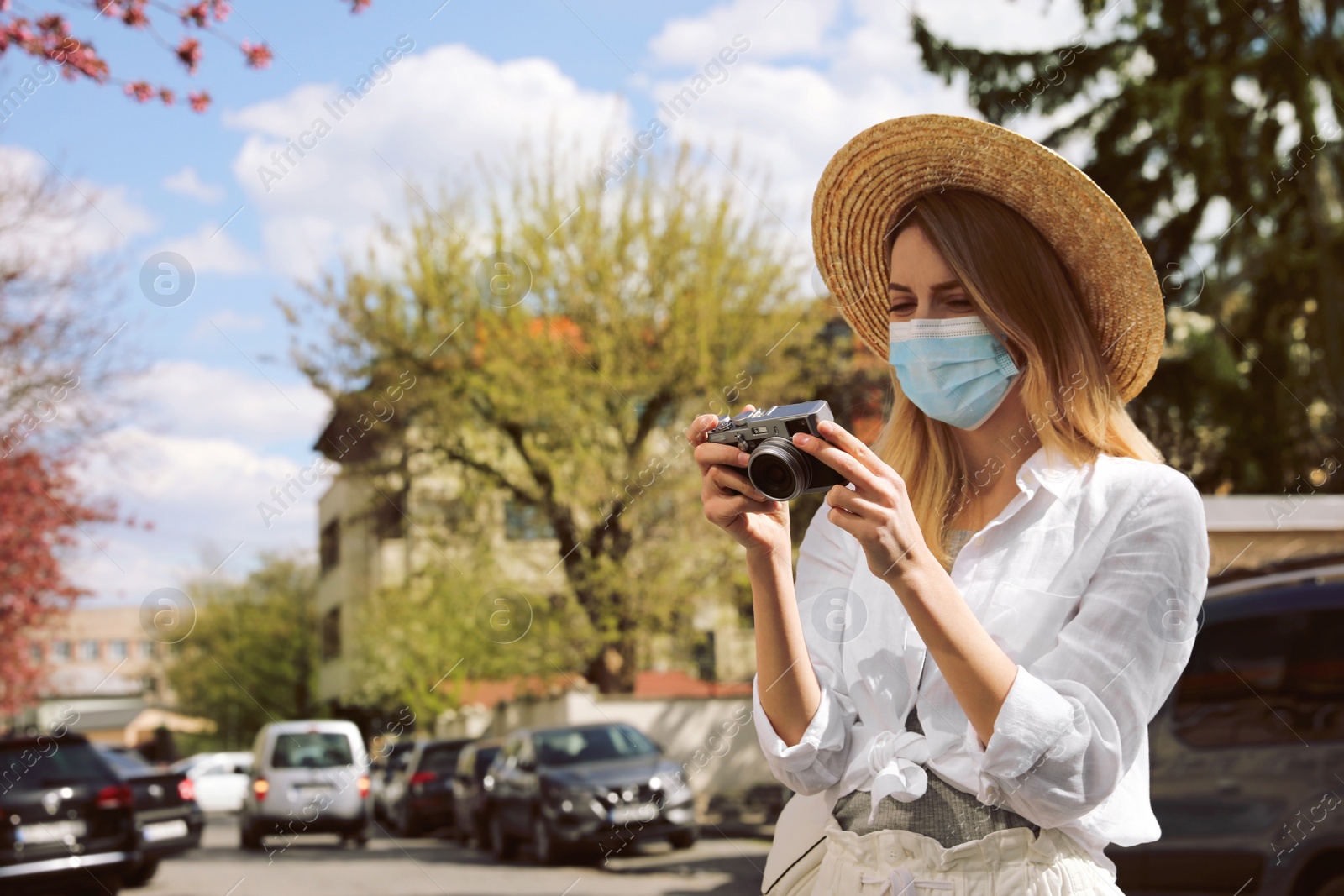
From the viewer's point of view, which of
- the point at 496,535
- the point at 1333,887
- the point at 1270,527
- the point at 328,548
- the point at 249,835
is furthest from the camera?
the point at 328,548

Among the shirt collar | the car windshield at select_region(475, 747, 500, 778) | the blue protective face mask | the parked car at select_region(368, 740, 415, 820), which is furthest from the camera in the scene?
the parked car at select_region(368, 740, 415, 820)

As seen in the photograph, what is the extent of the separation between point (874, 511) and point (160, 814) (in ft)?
55.9

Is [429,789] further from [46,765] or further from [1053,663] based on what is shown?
[1053,663]

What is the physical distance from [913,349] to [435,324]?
2384 cm

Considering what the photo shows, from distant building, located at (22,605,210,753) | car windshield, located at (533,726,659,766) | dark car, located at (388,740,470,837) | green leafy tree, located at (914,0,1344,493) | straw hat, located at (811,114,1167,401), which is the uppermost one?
green leafy tree, located at (914,0,1344,493)

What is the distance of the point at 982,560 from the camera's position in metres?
2.01

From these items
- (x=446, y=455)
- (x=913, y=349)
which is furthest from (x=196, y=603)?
(x=913, y=349)

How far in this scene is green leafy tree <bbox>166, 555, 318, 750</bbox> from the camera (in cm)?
6681

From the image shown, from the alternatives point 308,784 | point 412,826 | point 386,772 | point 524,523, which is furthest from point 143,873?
point 386,772

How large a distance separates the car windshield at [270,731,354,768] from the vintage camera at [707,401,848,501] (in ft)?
73.1

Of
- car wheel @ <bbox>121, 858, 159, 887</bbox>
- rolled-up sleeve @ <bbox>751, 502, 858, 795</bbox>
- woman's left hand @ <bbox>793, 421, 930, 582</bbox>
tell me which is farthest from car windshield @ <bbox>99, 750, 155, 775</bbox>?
woman's left hand @ <bbox>793, 421, 930, 582</bbox>

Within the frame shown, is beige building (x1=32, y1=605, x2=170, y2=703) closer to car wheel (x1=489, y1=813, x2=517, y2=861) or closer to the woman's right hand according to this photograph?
car wheel (x1=489, y1=813, x2=517, y2=861)

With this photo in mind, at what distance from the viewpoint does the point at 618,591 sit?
2552 cm

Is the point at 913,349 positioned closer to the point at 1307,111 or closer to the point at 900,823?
the point at 900,823
